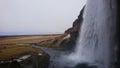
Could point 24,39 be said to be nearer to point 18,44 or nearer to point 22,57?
point 18,44

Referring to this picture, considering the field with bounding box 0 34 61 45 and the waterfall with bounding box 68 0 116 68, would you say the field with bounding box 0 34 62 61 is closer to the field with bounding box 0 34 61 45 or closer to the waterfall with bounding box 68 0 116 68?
the field with bounding box 0 34 61 45

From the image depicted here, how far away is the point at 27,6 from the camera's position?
3.20 m

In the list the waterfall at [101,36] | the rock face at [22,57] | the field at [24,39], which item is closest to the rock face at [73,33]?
the waterfall at [101,36]

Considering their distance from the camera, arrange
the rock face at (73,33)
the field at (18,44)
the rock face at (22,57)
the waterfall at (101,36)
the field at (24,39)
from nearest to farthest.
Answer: the waterfall at (101,36), the rock face at (22,57), the field at (18,44), the field at (24,39), the rock face at (73,33)

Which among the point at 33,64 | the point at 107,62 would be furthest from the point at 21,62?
the point at 107,62

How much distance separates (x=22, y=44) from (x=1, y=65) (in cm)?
50

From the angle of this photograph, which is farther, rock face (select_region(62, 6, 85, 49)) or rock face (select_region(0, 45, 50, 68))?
rock face (select_region(62, 6, 85, 49))

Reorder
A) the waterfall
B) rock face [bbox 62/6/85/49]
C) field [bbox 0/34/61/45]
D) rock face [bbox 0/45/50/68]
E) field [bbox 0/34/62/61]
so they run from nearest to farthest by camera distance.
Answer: the waterfall < rock face [bbox 0/45/50/68] < field [bbox 0/34/62/61] < field [bbox 0/34/61/45] < rock face [bbox 62/6/85/49]

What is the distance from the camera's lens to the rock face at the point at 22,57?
2.45 metres

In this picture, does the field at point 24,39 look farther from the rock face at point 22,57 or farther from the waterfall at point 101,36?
the waterfall at point 101,36

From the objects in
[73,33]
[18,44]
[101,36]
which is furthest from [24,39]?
[101,36]

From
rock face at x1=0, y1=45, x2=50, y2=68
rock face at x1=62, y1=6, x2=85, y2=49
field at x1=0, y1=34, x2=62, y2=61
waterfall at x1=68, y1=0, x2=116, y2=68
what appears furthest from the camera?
rock face at x1=62, y1=6, x2=85, y2=49

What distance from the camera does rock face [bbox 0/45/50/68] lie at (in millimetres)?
2451

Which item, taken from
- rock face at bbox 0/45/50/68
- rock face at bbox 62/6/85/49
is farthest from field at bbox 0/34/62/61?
rock face at bbox 62/6/85/49
